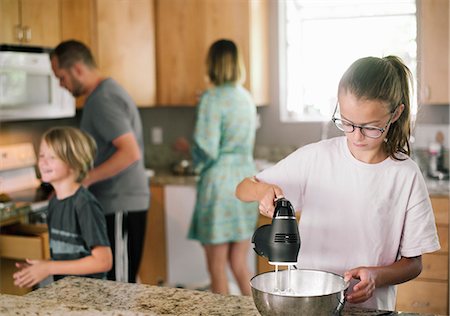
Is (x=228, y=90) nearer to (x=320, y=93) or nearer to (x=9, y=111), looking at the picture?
(x=320, y=93)

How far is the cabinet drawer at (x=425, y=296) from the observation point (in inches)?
84.4

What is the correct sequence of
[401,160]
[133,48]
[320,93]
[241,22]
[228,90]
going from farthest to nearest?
[133,48], [241,22], [228,90], [320,93], [401,160]

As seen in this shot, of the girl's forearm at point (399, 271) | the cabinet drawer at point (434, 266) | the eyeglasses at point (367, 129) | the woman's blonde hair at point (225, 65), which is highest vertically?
the woman's blonde hair at point (225, 65)

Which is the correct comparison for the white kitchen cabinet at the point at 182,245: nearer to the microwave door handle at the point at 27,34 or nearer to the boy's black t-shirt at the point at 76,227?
the microwave door handle at the point at 27,34

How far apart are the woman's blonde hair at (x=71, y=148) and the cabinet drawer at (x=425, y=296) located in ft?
3.38

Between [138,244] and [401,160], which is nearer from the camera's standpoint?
[401,160]

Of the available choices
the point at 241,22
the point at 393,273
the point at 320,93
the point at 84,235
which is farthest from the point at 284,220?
the point at 241,22

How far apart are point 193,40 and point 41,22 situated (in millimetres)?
671

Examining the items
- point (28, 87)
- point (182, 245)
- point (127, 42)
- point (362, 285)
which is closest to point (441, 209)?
point (362, 285)

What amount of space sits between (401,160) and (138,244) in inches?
56.9

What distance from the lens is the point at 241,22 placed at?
314 centimetres

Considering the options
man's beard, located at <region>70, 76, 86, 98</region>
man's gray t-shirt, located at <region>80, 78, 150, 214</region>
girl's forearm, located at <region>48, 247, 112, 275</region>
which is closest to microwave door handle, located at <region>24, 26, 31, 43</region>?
man's beard, located at <region>70, 76, 86, 98</region>

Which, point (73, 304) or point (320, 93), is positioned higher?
point (320, 93)

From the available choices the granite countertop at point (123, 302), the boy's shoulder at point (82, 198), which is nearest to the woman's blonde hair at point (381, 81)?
the granite countertop at point (123, 302)
